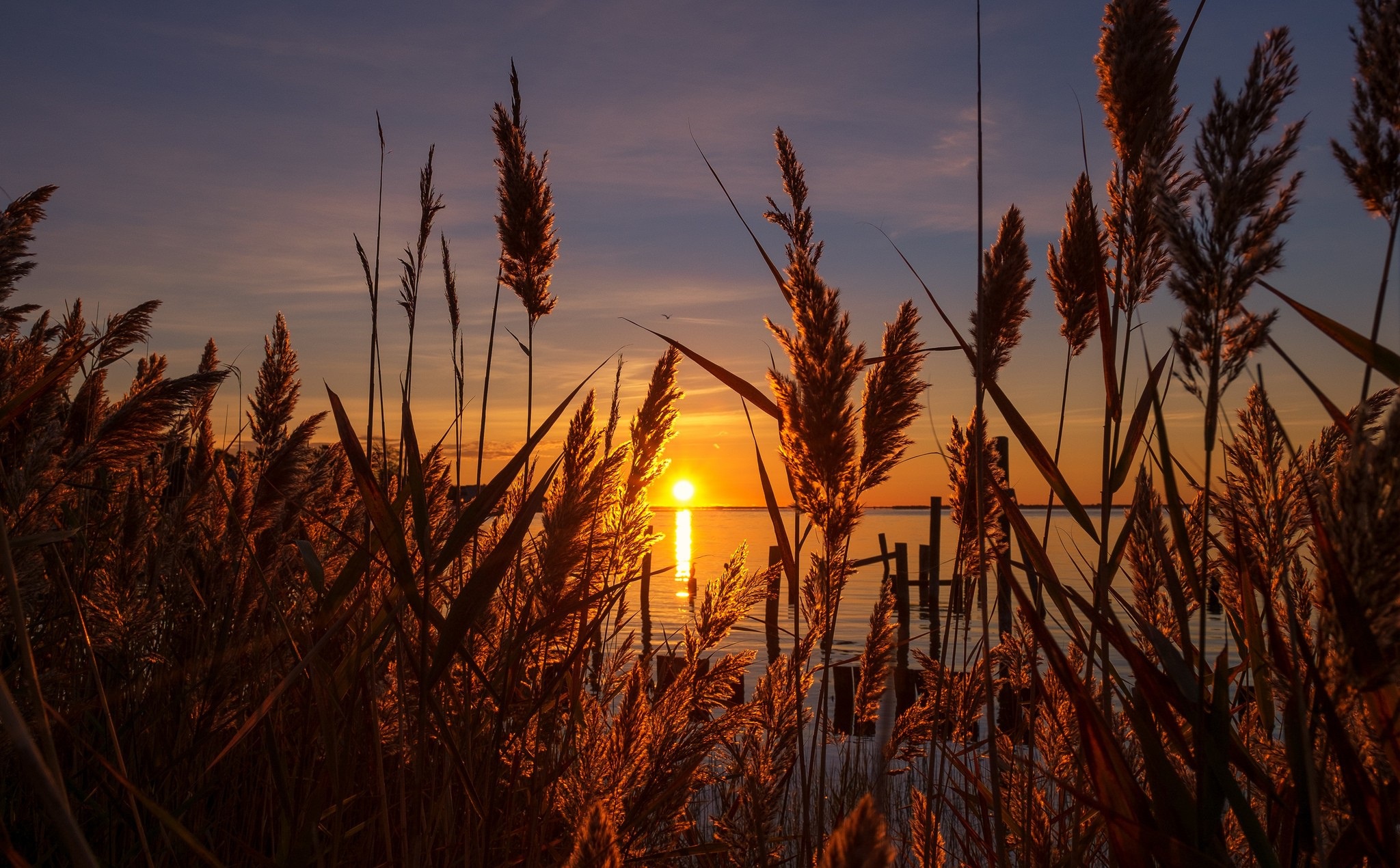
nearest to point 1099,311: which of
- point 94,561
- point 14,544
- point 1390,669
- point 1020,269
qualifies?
point 1020,269

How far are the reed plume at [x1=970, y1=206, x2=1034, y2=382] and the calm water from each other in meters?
0.51

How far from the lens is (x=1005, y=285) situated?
2.13 m

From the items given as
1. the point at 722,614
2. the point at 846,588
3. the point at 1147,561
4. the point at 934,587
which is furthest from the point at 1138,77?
the point at 846,588

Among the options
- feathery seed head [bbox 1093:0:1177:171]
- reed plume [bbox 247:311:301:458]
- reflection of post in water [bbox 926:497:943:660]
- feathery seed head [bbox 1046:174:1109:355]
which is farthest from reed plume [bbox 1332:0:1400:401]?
reed plume [bbox 247:311:301:458]

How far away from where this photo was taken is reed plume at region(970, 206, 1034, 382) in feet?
6.91

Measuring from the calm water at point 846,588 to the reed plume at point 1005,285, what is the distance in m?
0.51

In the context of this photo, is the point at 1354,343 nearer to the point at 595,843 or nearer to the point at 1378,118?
the point at 1378,118

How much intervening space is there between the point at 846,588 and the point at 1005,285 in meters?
37.4

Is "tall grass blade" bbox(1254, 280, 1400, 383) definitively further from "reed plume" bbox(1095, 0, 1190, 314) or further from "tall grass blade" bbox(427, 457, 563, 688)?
"tall grass blade" bbox(427, 457, 563, 688)

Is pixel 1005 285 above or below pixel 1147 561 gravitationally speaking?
above

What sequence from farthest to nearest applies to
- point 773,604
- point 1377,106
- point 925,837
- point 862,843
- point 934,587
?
1. point 773,604
2. point 934,587
3. point 925,837
4. point 1377,106
5. point 862,843

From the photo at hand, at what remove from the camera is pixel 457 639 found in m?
1.26

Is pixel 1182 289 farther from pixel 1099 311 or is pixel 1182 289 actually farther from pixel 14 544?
pixel 14 544

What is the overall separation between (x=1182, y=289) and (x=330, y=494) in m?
3.48
